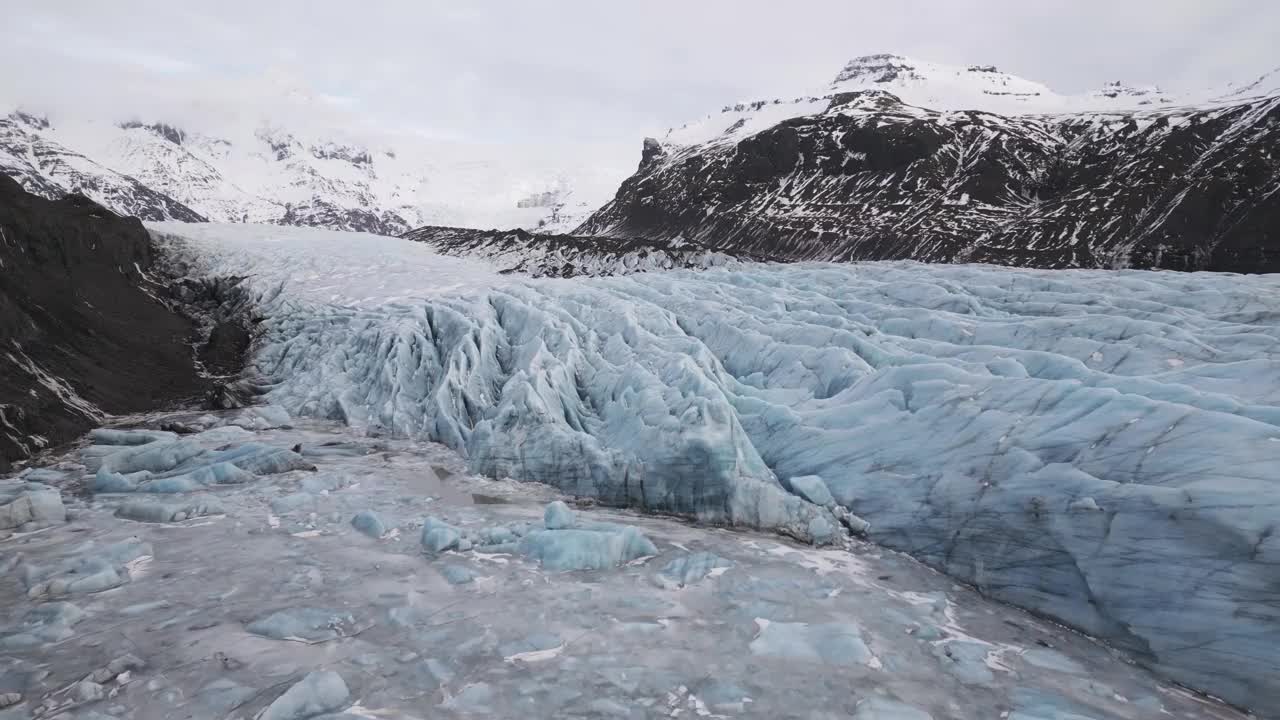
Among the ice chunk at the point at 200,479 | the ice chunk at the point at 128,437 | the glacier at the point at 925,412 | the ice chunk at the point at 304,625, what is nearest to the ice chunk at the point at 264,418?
the glacier at the point at 925,412

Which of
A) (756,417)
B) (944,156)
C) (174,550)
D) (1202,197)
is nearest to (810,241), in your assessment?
(944,156)

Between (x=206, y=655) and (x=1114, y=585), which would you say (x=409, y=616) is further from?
(x=1114, y=585)

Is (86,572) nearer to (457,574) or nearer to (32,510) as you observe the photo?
(32,510)

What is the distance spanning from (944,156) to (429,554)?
290ft

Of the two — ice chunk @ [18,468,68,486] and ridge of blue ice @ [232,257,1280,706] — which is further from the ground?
ridge of blue ice @ [232,257,1280,706]

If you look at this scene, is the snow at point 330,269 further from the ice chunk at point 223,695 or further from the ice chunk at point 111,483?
the ice chunk at point 223,695

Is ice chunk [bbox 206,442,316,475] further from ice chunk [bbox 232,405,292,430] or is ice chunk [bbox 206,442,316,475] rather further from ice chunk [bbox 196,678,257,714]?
ice chunk [bbox 196,678,257,714]

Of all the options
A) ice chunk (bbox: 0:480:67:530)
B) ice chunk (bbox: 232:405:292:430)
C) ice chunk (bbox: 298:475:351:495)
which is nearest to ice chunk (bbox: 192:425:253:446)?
ice chunk (bbox: 232:405:292:430)

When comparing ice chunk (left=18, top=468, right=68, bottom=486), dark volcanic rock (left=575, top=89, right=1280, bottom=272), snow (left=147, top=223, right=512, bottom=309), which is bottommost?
ice chunk (left=18, top=468, right=68, bottom=486)

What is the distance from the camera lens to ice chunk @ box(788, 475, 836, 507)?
7.18m

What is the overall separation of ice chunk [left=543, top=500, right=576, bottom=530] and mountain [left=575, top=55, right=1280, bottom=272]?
55738 mm

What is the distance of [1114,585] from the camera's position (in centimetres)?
498

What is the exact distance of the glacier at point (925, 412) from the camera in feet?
15.8

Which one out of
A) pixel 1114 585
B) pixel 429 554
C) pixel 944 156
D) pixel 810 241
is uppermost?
pixel 944 156
